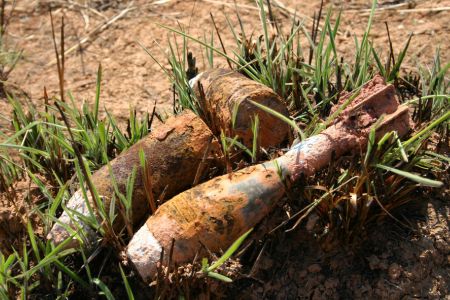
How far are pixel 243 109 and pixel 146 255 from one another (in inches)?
24.7

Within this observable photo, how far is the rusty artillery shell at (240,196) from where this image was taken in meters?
2.11

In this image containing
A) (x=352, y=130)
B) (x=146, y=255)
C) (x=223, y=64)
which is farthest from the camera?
(x=223, y=64)

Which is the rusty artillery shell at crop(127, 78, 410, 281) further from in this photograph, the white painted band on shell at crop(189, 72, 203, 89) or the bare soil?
the white painted band on shell at crop(189, 72, 203, 89)

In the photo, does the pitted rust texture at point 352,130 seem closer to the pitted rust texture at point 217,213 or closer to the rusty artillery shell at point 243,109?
the pitted rust texture at point 217,213

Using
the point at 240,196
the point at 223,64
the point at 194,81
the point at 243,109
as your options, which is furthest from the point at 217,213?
the point at 223,64

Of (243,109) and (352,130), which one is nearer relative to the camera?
(352,130)

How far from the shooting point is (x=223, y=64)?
347 cm

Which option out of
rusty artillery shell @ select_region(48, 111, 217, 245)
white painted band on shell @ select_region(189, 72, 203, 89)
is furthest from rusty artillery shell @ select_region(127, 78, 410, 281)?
white painted band on shell @ select_region(189, 72, 203, 89)

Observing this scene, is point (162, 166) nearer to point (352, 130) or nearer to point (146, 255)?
point (146, 255)

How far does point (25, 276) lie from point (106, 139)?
2.19 ft

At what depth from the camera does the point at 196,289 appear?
84.7 inches

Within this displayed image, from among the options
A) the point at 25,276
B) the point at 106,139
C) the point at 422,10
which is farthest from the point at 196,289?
the point at 422,10

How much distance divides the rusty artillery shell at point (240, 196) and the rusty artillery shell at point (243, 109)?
225 millimetres

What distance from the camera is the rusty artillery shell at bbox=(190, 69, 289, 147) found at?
2.39 metres
